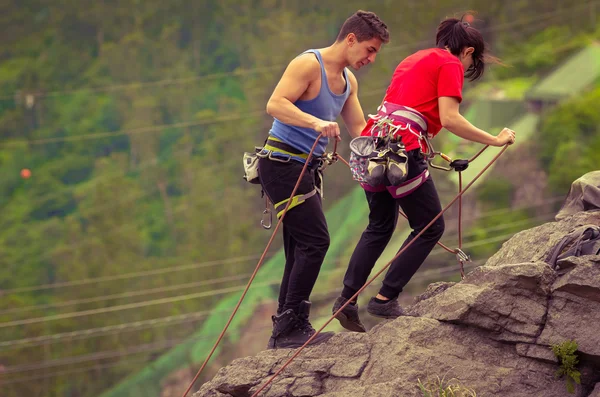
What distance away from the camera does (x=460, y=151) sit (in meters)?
27.7

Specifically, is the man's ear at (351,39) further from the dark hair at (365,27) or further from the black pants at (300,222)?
the black pants at (300,222)

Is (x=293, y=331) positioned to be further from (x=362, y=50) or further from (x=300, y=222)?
(x=362, y=50)

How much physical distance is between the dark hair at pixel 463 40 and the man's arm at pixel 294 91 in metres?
0.75

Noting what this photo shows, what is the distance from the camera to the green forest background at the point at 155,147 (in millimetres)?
30141

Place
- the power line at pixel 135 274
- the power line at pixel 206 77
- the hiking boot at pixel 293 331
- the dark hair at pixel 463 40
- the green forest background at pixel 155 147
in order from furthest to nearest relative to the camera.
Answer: the power line at pixel 206 77
the power line at pixel 135 274
the green forest background at pixel 155 147
the hiking boot at pixel 293 331
the dark hair at pixel 463 40

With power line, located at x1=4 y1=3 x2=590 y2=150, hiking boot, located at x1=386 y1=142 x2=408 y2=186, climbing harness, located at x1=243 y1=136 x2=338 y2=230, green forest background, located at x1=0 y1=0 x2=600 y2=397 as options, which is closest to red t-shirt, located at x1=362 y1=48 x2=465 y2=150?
hiking boot, located at x1=386 y1=142 x2=408 y2=186

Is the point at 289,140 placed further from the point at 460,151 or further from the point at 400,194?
the point at 460,151

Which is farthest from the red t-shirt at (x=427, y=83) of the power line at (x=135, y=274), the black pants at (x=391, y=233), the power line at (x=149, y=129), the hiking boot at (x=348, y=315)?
the power line at (x=149, y=129)

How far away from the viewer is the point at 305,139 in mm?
5199

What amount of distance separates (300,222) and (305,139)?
1.61ft

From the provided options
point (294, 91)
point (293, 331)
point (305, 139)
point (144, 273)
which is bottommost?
point (144, 273)

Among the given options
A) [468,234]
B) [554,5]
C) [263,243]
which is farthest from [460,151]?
[554,5]

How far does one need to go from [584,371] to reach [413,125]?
1.65m

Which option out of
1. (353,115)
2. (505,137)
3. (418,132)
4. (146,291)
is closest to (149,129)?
(146,291)
